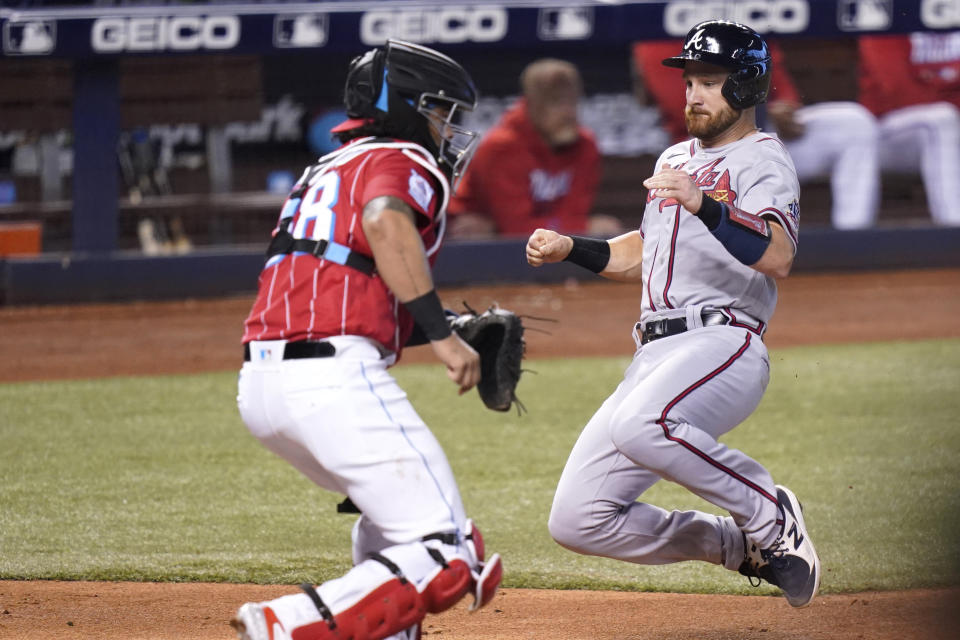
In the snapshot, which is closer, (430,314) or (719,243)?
(430,314)

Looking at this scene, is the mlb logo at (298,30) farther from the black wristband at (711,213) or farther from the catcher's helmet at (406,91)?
the black wristband at (711,213)

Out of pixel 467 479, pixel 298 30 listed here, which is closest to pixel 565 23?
pixel 298 30

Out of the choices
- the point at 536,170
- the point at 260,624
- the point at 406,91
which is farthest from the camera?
the point at 536,170

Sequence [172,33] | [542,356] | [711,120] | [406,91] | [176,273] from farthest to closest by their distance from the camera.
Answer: [176,273]
[172,33]
[542,356]
[711,120]
[406,91]

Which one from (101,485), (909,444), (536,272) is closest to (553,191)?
(536,272)

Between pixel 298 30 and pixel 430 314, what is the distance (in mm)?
9468

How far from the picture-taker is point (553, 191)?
41.9ft

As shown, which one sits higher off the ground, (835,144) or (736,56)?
(736,56)

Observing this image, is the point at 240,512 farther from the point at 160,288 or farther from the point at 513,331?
the point at 160,288

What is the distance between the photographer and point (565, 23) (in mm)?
12109

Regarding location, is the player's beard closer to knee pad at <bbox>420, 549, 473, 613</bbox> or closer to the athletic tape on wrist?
the athletic tape on wrist

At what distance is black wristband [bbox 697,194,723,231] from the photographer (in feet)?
10.4

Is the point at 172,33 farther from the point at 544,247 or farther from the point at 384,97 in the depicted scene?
the point at 384,97

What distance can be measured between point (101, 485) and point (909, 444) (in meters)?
3.95
